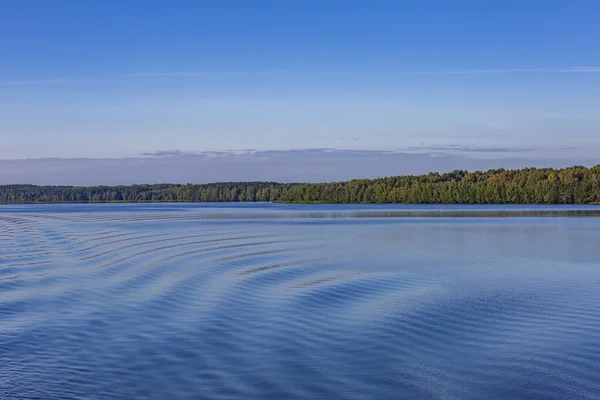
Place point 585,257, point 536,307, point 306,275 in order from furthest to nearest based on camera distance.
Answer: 1. point 585,257
2. point 306,275
3. point 536,307

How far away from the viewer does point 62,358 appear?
8.39 meters

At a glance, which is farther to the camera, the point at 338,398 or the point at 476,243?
the point at 476,243

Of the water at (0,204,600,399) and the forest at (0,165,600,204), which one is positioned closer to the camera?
the water at (0,204,600,399)

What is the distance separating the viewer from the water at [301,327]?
7328 millimetres

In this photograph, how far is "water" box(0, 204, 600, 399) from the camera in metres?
7.33

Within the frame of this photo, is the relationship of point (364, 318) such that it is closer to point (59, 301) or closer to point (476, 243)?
point (59, 301)

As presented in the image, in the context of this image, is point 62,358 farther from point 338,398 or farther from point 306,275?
point 306,275

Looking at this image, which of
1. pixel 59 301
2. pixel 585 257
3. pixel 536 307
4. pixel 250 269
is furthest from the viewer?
pixel 585 257

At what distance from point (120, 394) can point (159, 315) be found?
14.6 ft

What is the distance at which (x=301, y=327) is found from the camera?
10.4 m

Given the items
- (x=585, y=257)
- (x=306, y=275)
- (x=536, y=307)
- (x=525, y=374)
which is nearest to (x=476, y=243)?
(x=585, y=257)

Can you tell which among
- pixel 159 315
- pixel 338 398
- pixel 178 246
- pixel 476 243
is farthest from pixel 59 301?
pixel 476 243

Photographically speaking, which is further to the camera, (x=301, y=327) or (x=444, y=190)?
(x=444, y=190)

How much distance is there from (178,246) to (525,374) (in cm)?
1935
